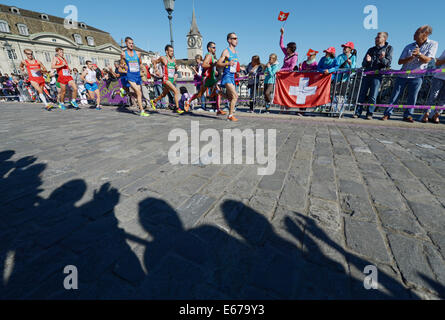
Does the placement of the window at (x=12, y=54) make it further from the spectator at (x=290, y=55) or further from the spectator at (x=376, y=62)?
the spectator at (x=376, y=62)

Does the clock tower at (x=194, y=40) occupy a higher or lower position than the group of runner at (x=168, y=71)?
higher

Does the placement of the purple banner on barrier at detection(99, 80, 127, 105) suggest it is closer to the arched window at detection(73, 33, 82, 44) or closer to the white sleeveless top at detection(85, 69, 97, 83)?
the white sleeveless top at detection(85, 69, 97, 83)

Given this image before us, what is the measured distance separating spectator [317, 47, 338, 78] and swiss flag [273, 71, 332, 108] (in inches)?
7.2

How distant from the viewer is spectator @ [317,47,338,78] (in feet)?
21.2

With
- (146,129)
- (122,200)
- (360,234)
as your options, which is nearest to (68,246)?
(122,200)

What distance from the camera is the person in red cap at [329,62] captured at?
21.2ft

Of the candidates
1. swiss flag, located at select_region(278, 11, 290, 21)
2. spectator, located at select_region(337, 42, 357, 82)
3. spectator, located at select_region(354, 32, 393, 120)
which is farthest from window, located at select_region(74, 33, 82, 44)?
spectator, located at select_region(354, 32, 393, 120)

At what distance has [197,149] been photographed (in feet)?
11.0

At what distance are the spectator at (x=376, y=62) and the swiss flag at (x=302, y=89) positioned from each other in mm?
1096

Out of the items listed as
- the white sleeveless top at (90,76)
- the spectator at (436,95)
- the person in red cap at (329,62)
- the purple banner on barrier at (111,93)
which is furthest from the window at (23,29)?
the spectator at (436,95)

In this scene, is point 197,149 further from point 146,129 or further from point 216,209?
point 146,129
